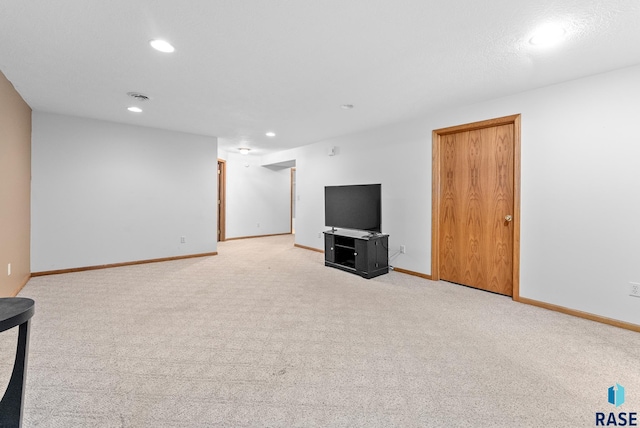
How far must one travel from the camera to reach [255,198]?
8312mm

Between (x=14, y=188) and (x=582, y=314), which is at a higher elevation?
(x=14, y=188)

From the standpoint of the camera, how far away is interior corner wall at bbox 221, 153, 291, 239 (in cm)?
789

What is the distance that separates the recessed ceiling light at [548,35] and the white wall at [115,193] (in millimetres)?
5077

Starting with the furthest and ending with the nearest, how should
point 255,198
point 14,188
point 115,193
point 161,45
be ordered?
point 255,198 < point 115,193 < point 14,188 < point 161,45

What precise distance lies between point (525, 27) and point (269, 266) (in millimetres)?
4228

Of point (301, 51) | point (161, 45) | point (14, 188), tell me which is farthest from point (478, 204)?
point (14, 188)

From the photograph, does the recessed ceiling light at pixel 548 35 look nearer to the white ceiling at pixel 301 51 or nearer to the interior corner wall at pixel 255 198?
the white ceiling at pixel 301 51

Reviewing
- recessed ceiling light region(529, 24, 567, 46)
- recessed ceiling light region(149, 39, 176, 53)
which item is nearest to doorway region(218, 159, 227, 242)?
recessed ceiling light region(149, 39, 176, 53)

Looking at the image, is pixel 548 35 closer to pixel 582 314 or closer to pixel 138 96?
pixel 582 314

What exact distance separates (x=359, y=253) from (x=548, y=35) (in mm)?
3094

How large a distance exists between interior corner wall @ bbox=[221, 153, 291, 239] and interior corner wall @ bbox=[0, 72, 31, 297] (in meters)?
4.15

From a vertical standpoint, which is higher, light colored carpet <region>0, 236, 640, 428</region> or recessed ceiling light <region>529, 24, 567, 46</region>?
recessed ceiling light <region>529, 24, 567, 46</region>

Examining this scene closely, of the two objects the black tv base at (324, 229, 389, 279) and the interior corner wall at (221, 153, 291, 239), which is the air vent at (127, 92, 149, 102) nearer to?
the black tv base at (324, 229, 389, 279)

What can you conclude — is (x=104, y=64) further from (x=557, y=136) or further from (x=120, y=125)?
(x=557, y=136)
